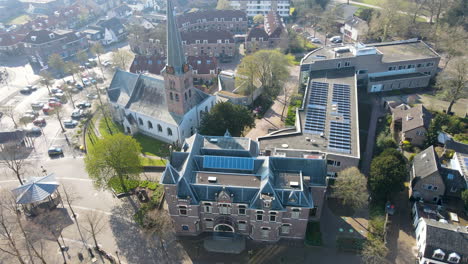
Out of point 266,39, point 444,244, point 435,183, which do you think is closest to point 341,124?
point 435,183

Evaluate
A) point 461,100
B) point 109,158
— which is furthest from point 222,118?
point 461,100

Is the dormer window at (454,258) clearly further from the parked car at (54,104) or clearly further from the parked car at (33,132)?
the parked car at (54,104)

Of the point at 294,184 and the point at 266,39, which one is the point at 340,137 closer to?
the point at 294,184

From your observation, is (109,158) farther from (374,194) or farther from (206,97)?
(374,194)


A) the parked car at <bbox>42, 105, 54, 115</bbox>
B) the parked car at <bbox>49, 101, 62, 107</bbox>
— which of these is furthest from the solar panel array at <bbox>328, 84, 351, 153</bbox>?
the parked car at <bbox>42, 105, 54, 115</bbox>

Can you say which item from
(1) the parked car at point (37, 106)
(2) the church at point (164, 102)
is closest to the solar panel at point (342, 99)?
(2) the church at point (164, 102)

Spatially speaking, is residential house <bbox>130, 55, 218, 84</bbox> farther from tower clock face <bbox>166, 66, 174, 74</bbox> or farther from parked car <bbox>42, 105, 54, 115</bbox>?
tower clock face <bbox>166, 66, 174, 74</bbox>
